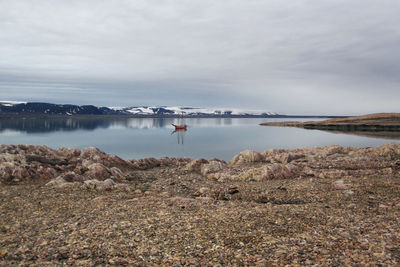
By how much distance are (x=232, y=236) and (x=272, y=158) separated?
1813 centimetres

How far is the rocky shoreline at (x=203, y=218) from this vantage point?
727 centimetres

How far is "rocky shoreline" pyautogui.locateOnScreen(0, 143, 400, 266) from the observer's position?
7.27 metres

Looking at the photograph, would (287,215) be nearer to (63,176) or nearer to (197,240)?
(197,240)

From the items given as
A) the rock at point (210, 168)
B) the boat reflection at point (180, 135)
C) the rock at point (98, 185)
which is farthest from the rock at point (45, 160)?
the boat reflection at point (180, 135)

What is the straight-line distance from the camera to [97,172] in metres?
18.8

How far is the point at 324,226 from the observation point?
913cm

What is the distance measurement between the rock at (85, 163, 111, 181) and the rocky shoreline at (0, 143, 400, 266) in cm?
7

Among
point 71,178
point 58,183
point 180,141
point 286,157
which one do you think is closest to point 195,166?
point 286,157

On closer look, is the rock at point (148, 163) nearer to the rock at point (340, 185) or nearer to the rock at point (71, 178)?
the rock at point (71, 178)

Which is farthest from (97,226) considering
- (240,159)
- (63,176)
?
(240,159)

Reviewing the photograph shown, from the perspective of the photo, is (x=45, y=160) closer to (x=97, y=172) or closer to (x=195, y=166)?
(x=97, y=172)

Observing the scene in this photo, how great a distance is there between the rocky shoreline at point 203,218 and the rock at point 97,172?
2.8 inches

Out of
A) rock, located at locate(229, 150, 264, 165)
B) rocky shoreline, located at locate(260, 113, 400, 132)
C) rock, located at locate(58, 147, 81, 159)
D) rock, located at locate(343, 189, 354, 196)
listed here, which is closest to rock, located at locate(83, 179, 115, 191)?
rock, located at locate(58, 147, 81, 159)

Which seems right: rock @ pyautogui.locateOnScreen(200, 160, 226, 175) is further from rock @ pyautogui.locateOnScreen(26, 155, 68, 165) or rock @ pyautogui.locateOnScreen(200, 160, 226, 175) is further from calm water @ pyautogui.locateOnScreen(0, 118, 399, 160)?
calm water @ pyautogui.locateOnScreen(0, 118, 399, 160)
